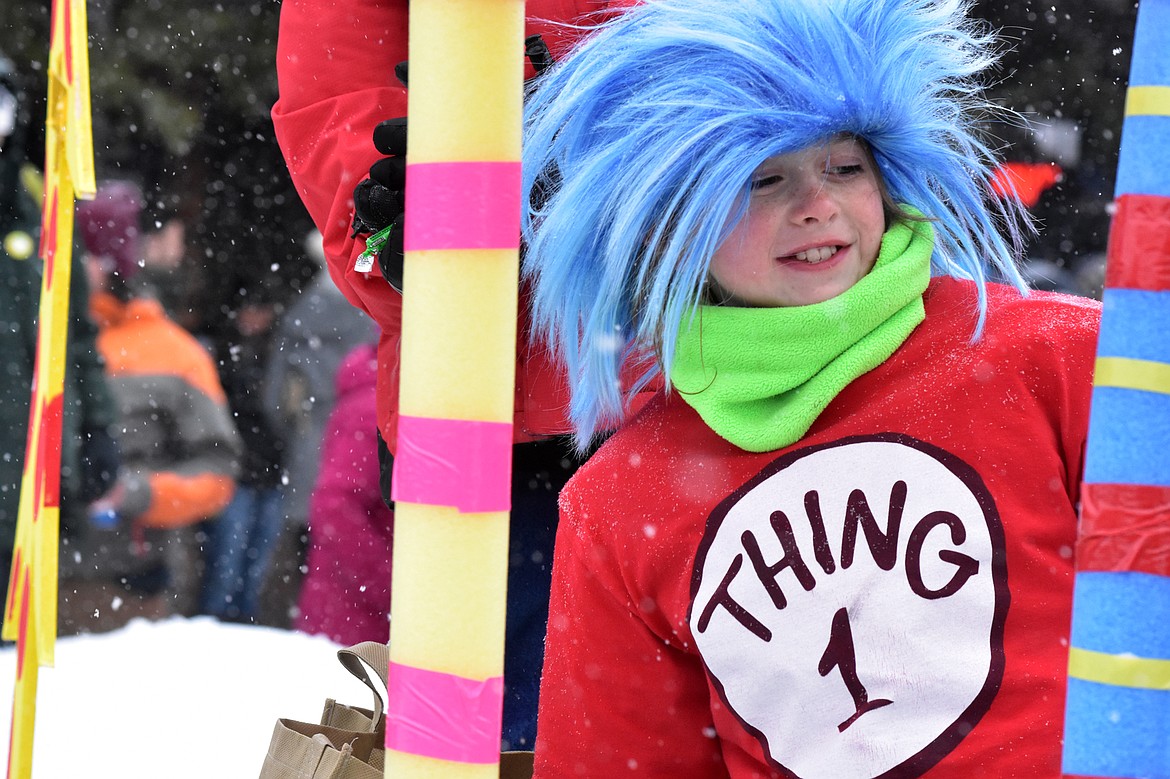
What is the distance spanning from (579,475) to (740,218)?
0.36 meters

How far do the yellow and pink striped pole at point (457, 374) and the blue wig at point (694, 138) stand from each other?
60 cm

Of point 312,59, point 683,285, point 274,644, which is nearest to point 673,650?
point 683,285

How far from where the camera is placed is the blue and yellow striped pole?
2.15 ft

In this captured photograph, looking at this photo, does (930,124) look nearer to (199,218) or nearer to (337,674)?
(337,674)

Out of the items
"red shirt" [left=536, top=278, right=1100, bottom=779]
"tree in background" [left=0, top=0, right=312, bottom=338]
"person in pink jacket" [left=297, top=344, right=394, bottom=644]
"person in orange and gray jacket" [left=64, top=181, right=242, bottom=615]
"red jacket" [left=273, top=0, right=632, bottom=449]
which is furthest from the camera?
"tree in background" [left=0, top=0, right=312, bottom=338]

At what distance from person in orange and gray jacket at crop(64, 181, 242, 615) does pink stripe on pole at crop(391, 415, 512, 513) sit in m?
3.96

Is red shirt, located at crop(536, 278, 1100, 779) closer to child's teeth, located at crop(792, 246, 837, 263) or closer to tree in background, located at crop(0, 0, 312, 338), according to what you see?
child's teeth, located at crop(792, 246, 837, 263)

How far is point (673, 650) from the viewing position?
1.51 m

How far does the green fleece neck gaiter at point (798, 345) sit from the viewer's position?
134 centimetres

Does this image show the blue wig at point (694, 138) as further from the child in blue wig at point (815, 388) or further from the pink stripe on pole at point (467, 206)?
the pink stripe on pole at point (467, 206)

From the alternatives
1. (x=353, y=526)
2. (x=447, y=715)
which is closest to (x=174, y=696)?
(x=353, y=526)

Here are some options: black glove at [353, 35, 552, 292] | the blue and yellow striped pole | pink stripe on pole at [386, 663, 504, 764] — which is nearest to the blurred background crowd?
black glove at [353, 35, 552, 292]

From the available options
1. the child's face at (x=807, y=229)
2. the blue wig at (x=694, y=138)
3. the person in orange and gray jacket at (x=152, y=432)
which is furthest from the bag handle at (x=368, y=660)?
the person in orange and gray jacket at (x=152, y=432)

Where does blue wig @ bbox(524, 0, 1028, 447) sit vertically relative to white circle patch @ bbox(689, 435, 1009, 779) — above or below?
above
